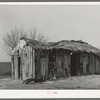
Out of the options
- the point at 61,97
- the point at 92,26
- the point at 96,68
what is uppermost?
the point at 92,26

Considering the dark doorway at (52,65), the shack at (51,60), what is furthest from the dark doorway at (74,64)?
the dark doorway at (52,65)

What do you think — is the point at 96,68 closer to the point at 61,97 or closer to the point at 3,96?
the point at 61,97

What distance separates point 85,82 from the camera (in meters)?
3.50

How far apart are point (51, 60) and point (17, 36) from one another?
1.72 ft

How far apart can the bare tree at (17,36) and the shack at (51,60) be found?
0.20 ft

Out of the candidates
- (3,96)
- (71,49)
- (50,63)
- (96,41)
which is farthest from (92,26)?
(3,96)

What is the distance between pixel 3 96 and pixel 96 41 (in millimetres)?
1266

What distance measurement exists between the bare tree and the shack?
61mm

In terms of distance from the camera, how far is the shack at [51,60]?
3.58 m

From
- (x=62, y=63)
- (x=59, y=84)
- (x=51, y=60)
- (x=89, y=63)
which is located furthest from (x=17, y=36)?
(x=89, y=63)

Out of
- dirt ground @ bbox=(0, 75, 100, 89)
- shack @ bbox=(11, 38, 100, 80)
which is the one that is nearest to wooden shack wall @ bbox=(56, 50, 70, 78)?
shack @ bbox=(11, 38, 100, 80)

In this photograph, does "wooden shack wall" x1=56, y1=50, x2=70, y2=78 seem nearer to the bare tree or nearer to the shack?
the shack

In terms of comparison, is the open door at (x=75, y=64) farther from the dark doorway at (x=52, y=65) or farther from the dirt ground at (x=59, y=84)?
the dark doorway at (x=52, y=65)

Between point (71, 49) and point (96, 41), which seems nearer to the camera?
point (96, 41)
